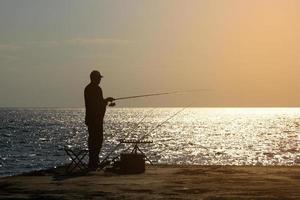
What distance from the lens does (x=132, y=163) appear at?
51.4 feet

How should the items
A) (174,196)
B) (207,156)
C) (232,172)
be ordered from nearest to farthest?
1. (174,196)
2. (232,172)
3. (207,156)

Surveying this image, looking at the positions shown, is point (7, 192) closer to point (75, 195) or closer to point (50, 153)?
point (75, 195)

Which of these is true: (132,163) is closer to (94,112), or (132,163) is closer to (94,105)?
(94,112)

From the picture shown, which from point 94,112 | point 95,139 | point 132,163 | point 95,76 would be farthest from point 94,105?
point 132,163

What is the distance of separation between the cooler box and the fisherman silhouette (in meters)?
0.67

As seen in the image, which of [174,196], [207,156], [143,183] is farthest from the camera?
[207,156]

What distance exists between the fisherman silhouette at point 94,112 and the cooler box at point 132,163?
26.5 inches

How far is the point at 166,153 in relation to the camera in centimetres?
7206

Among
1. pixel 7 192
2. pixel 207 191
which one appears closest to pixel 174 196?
pixel 207 191

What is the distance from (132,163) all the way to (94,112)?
146 cm

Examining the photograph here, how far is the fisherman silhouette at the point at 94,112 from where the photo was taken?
1580 centimetres

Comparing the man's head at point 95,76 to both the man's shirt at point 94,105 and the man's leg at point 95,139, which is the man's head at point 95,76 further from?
the man's leg at point 95,139

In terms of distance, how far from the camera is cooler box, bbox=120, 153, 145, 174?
15.5m

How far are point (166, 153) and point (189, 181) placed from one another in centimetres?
5855
